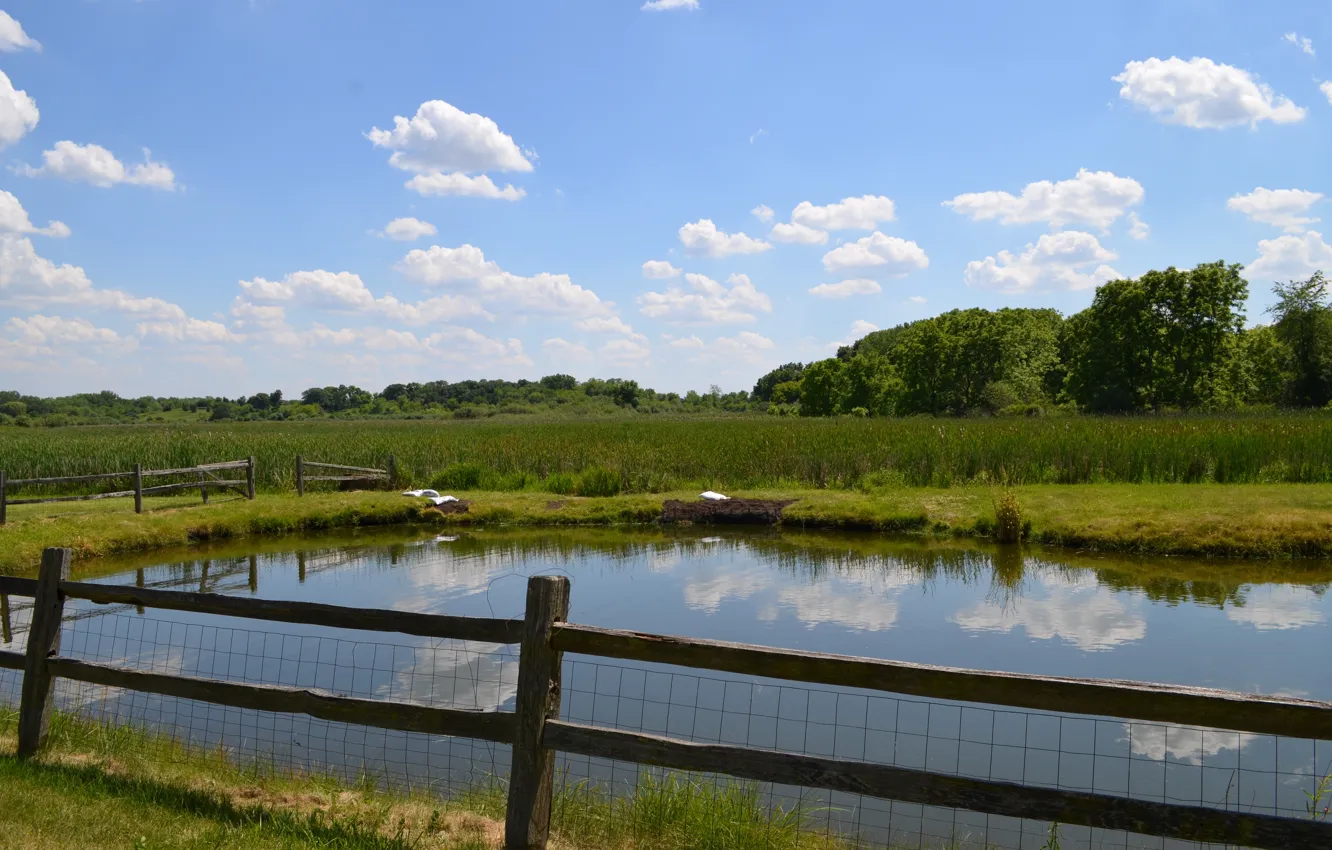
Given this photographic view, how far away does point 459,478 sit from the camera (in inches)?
1076

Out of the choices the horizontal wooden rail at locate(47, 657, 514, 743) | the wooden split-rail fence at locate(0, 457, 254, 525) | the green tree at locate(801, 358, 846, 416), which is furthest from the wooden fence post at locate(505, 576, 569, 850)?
the green tree at locate(801, 358, 846, 416)

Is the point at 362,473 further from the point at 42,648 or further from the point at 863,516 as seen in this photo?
the point at 42,648

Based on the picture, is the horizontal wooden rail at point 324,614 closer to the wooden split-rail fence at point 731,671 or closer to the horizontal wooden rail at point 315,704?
the wooden split-rail fence at point 731,671

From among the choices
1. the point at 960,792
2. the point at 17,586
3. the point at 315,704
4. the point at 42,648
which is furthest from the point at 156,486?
the point at 960,792

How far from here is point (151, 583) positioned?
1580 centimetres

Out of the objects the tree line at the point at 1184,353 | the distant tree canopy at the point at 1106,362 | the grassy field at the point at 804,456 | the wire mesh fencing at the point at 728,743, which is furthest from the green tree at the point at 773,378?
the wire mesh fencing at the point at 728,743

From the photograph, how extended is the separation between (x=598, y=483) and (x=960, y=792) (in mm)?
21689

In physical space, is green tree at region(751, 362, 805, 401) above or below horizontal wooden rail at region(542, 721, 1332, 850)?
above

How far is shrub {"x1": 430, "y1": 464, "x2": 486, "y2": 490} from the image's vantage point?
27141 millimetres

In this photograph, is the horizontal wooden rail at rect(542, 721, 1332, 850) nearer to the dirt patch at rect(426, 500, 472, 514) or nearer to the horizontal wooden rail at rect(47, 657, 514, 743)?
the horizontal wooden rail at rect(47, 657, 514, 743)

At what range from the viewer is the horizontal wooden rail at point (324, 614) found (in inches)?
177

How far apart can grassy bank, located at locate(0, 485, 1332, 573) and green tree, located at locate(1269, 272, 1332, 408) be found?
112ft

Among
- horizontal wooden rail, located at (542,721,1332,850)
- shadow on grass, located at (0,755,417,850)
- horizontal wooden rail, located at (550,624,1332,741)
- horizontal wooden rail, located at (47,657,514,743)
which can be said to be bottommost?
shadow on grass, located at (0,755,417,850)

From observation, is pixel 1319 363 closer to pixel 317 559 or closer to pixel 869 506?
pixel 869 506
